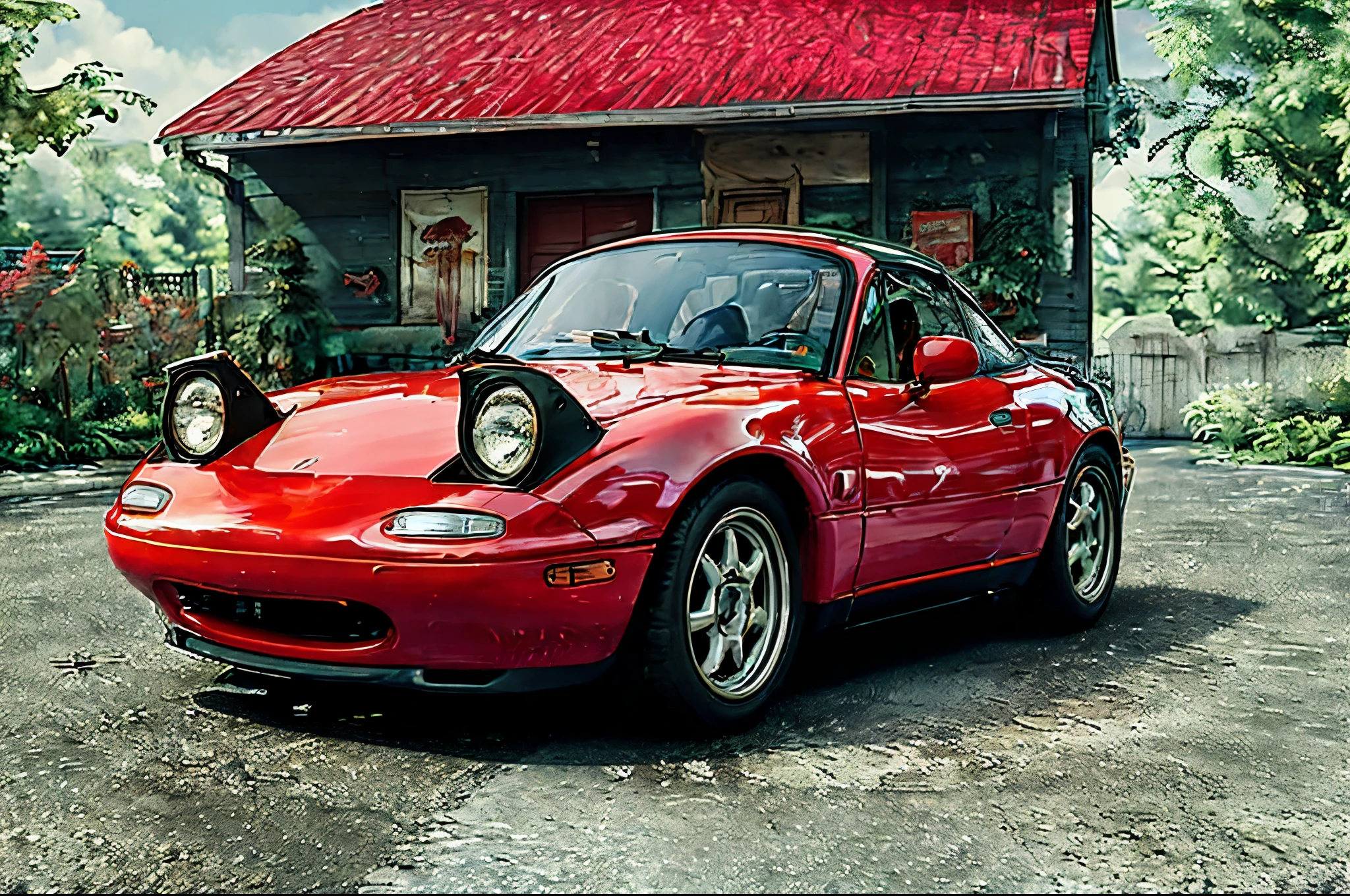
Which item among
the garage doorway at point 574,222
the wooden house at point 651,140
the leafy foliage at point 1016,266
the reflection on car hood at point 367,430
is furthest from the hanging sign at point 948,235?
the reflection on car hood at point 367,430

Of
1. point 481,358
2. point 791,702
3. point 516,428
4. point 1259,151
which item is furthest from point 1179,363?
point 516,428

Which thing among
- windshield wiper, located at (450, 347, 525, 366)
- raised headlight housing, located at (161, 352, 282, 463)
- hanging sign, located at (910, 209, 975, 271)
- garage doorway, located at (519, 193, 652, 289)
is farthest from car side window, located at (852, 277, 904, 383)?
garage doorway, located at (519, 193, 652, 289)

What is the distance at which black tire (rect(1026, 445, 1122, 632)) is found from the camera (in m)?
5.49

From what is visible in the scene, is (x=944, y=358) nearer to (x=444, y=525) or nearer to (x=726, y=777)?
(x=726, y=777)

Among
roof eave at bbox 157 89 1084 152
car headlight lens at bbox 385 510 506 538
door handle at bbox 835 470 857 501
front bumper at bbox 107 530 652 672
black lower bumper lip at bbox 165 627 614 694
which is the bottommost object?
black lower bumper lip at bbox 165 627 614 694

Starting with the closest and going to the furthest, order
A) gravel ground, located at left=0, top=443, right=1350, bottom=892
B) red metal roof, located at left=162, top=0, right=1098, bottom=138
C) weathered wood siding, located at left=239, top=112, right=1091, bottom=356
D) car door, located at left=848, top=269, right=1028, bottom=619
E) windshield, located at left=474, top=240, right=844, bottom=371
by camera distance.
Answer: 1. gravel ground, located at left=0, top=443, right=1350, bottom=892
2. car door, located at left=848, top=269, right=1028, bottom=619
3. windshield, located at left=474, top=240, right=844, bottom=371
4. red metal roof, located at left=162, top=0, right=1098, bottom=138
5. weathered wood siding, located at left=239, top=112, right=1091, bottom=356

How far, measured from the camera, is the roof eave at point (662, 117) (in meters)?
12.0

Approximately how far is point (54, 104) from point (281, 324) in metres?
3.68

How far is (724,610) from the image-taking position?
398 cm

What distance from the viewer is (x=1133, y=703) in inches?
175

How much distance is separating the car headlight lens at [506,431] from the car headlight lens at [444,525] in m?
0.15

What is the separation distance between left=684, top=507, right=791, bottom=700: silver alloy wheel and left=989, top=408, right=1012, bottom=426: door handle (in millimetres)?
1322

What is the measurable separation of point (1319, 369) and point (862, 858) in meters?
16.4

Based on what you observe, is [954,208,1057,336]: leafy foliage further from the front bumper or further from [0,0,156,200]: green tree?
the front bumper
